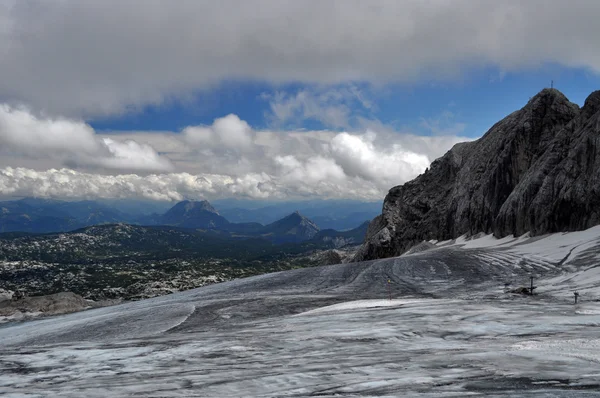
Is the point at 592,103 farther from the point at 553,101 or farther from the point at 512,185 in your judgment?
the point at 512,185

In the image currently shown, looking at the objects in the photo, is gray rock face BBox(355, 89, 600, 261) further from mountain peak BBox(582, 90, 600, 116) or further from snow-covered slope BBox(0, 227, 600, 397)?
snow-covered slope BBox(0, 227, 600, 397)

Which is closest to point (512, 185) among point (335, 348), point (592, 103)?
point (592, 103)

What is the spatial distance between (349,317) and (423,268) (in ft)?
73.7

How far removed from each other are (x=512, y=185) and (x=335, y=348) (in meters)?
68.9

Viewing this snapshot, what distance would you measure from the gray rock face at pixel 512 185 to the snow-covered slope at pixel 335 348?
2535cm

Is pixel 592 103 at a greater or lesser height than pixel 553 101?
lesser

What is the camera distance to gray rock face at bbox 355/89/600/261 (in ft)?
177

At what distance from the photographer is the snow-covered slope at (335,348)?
1066 cm

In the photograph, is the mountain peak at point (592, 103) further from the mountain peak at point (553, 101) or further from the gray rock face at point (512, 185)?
the mountain peak at point (553, 101)

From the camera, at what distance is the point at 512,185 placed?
72812 millimetres

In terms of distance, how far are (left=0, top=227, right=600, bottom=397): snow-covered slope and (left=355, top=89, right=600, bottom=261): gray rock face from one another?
25348mm

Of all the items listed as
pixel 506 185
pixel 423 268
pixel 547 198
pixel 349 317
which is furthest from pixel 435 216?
pixel 349 317

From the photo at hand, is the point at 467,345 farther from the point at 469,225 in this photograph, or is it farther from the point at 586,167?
the point at 469,225

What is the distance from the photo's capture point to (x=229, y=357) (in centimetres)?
1468
